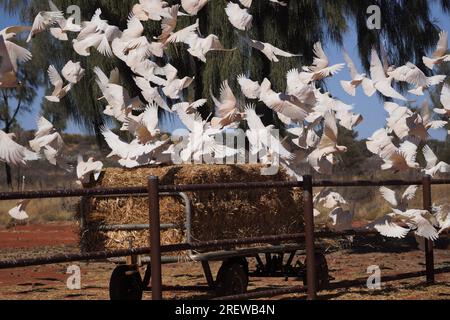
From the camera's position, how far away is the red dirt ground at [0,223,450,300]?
7934mm

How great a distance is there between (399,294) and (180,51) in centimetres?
637

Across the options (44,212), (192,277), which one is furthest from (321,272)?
(44,212)

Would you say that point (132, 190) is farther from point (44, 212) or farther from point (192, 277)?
point (44, 212)

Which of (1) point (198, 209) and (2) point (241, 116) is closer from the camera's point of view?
(1) point (198, 209)

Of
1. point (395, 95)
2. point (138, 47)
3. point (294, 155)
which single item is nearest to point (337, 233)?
point (294, 155)

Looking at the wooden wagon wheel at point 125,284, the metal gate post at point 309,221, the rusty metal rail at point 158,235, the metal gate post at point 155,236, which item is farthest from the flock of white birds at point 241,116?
the metal gate post at point 155,236

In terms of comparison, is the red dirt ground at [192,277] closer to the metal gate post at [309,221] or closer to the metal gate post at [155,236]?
the metal gate post at [309,221]

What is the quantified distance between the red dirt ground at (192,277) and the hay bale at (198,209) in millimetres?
636

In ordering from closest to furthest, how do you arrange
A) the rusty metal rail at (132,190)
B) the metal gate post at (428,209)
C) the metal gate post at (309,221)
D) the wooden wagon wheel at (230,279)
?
1. the rusty metal rail at (132,190)
2. the metal gate post at (309,221)
3. the wooden wagon wheel at (230,279)
4. the metal gate post at (428,209)

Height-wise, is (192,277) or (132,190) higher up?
(132,190)

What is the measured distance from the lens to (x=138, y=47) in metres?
7.88

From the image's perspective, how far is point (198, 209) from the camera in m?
7.11

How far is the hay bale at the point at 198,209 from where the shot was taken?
23.3 ft

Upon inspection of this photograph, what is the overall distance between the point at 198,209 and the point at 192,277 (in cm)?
295
